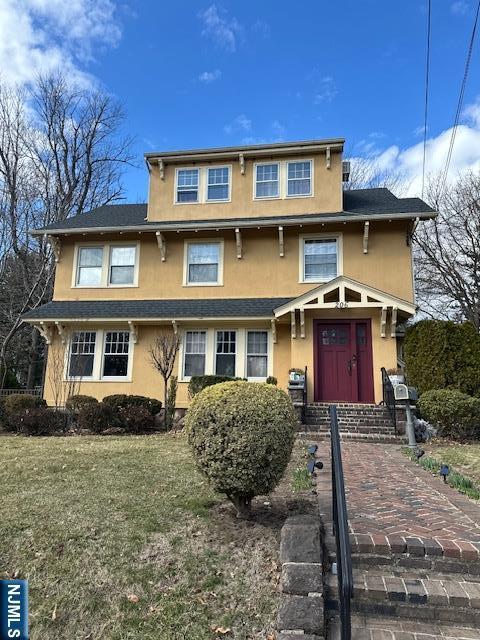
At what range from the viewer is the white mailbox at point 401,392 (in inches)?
413

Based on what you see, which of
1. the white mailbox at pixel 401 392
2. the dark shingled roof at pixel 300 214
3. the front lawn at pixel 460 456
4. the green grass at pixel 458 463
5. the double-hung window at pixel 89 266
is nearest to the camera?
the green grass at pixel 458 463

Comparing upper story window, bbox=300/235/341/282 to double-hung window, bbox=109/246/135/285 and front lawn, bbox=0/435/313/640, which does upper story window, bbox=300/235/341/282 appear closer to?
double-hung window, bbox=109/246/135/285

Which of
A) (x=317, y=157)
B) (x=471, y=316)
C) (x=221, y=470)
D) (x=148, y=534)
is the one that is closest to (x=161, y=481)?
(x=148, y=534)

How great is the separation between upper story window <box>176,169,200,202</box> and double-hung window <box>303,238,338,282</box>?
442 cm

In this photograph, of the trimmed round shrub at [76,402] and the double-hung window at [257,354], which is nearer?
the trimmed round shrub at [76,402]

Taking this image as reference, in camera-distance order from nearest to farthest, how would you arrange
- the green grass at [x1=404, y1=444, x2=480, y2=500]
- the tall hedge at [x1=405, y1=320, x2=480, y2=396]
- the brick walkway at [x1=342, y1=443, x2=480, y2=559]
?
1. the brick walkway at [x1=342, y1=443, x2=480, y2=559]
2. the green grass at [x1=404, y1=444, x2=480, y2=500]
3. the tall hedge at [x1=405, y1=320, x2=480, y2=396]

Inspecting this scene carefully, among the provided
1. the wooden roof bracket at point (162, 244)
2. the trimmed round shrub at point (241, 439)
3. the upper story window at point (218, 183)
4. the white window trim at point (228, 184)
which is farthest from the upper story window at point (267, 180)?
the trimmed round shrub at point (241, 439)

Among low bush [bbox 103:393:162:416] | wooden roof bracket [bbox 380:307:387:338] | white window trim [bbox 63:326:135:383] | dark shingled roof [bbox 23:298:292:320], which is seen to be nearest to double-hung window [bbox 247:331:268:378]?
dark shingled roof [bbox 23:298:292:320]

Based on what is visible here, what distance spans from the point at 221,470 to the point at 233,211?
12.4m

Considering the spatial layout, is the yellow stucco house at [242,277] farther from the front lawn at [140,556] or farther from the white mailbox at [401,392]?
the front lawn at [140,556]

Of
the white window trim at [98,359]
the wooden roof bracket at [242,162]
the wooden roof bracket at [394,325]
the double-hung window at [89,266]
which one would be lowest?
the white window trim at [98,359]

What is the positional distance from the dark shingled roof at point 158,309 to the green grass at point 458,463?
19.3 feet

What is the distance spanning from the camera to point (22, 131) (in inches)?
937

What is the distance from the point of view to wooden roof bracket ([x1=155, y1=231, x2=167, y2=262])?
14883 millimetres
